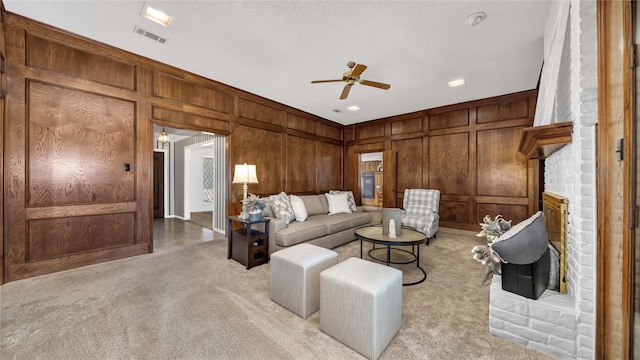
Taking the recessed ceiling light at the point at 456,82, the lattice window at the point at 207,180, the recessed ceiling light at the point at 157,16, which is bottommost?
the lattice window at the point at 207,180

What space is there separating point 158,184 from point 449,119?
7688 mm

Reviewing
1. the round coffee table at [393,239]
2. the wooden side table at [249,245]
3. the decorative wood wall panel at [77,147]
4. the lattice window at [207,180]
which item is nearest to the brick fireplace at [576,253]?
the round coffee table at [393,239]

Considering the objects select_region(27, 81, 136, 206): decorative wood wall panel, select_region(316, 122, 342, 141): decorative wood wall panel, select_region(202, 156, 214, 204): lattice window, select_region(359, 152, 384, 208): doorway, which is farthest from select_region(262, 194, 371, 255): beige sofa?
select_region(359, 152, 384, 208): doorway

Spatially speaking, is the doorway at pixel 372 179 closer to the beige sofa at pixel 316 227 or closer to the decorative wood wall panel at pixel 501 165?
the decorative wood wall panel at pixel 501 165

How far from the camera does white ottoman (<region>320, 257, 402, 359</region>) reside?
1460 mm

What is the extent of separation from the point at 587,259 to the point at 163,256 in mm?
4261

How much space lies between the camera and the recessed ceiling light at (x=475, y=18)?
2312 millimetres

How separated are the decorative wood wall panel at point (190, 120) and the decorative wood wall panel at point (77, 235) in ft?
A: 4.84

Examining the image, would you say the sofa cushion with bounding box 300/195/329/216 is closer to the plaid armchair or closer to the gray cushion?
the plaid armchair

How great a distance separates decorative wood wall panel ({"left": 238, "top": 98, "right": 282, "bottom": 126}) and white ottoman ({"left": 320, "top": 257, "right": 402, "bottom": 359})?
3732 mm

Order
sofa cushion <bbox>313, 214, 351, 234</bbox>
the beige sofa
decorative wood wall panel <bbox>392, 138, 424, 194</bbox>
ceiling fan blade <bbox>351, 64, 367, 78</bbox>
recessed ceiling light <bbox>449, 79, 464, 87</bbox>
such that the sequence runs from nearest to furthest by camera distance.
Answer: ceiling fan blade <bbox>351, 64, 367, 78</bbox>, the beige sofa, sofa cushion <bbox>313, 214, 351, 234</bbox>, recessed ceiling light <bbox>449, 79, 464, 87</bbox>, decorative wood wall panel <bbox>392, 138, 424, 194</bbox>

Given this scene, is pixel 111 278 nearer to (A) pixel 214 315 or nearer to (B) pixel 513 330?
(A) pixel 214 315

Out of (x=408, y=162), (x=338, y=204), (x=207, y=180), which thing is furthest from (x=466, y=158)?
(x=207, y=180)

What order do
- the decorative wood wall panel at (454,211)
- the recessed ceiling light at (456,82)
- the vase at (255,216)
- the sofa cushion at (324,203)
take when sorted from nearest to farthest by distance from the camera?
the vase at (255,216) < the recessed ceiling light at (456,82) < the sofa cushion at (324,203) < the decorative wood wall panel at (454,211)
